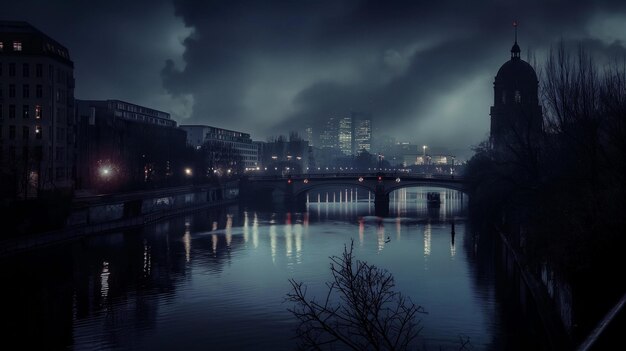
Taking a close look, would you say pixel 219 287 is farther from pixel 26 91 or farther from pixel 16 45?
pixel 16 45

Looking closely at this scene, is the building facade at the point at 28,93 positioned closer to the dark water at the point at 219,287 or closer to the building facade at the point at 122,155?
the building facade at the point at 122,155

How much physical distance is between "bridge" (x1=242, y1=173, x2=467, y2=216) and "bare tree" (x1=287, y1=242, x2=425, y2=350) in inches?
2612

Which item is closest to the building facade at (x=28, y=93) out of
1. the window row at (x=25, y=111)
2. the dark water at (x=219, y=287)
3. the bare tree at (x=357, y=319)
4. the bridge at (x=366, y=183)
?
the window row at (x=25, y=111)

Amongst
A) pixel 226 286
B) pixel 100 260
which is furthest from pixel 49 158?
pixel 226 286

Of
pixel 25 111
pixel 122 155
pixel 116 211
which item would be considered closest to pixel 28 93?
pixel 25 111

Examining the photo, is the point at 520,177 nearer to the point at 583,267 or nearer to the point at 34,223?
the point at 583,267

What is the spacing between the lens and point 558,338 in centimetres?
2588

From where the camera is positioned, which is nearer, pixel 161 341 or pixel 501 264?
pixel 161 341

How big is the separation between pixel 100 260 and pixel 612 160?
3901 centimetres

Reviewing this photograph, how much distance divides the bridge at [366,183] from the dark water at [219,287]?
31.5 meters

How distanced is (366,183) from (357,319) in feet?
312

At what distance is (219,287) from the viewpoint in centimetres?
4119

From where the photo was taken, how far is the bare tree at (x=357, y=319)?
1443cm

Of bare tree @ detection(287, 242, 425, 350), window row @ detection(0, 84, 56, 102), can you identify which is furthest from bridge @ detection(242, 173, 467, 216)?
bare tree @ detection(287, 242, 425, 350)
